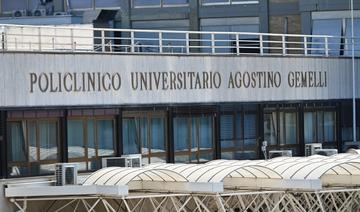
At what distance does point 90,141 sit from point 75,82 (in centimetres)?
214

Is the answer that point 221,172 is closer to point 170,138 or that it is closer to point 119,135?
point 119,135

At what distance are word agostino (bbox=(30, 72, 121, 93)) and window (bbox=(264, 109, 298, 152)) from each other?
895cm

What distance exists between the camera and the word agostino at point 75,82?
40156 millimetres

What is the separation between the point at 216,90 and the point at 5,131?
9.38 meters

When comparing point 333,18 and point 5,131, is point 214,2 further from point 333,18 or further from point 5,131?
point 5,131

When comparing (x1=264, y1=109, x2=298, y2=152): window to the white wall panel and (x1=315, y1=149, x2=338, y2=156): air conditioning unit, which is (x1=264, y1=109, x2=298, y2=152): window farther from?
(x1=315, y1=149, x2=338, y2=156): air conditioning unit

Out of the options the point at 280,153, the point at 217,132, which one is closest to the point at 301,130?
the point at 280,153

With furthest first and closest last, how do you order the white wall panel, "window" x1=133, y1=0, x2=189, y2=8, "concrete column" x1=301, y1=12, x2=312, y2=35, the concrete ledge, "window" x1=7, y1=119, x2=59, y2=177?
"window" x1=133, y1=0, x2=189, y2=8 → "concrete column" x1=301, y1=12, x2=312, y2=35 → "window" x1=7, y1=119, x2=59, y2=177 → the white wall panel → the concrete ledge

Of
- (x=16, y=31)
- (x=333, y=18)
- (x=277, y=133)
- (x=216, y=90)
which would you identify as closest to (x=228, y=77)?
(x=216, y=90)

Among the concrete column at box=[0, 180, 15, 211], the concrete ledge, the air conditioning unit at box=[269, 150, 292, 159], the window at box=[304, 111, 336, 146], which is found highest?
the window at box=[304, 111, 336, 146]

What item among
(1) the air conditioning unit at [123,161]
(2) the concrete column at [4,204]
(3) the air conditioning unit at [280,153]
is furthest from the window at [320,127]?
(2) the concrete column at [4,204]

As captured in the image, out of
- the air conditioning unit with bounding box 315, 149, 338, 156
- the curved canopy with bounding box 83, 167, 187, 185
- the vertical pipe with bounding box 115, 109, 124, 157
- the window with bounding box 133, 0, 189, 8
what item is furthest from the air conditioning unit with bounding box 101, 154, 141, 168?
the window with bounding box 133, 0, 189, 8

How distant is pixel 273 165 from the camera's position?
40625 mm

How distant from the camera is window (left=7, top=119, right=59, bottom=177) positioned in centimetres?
3988
